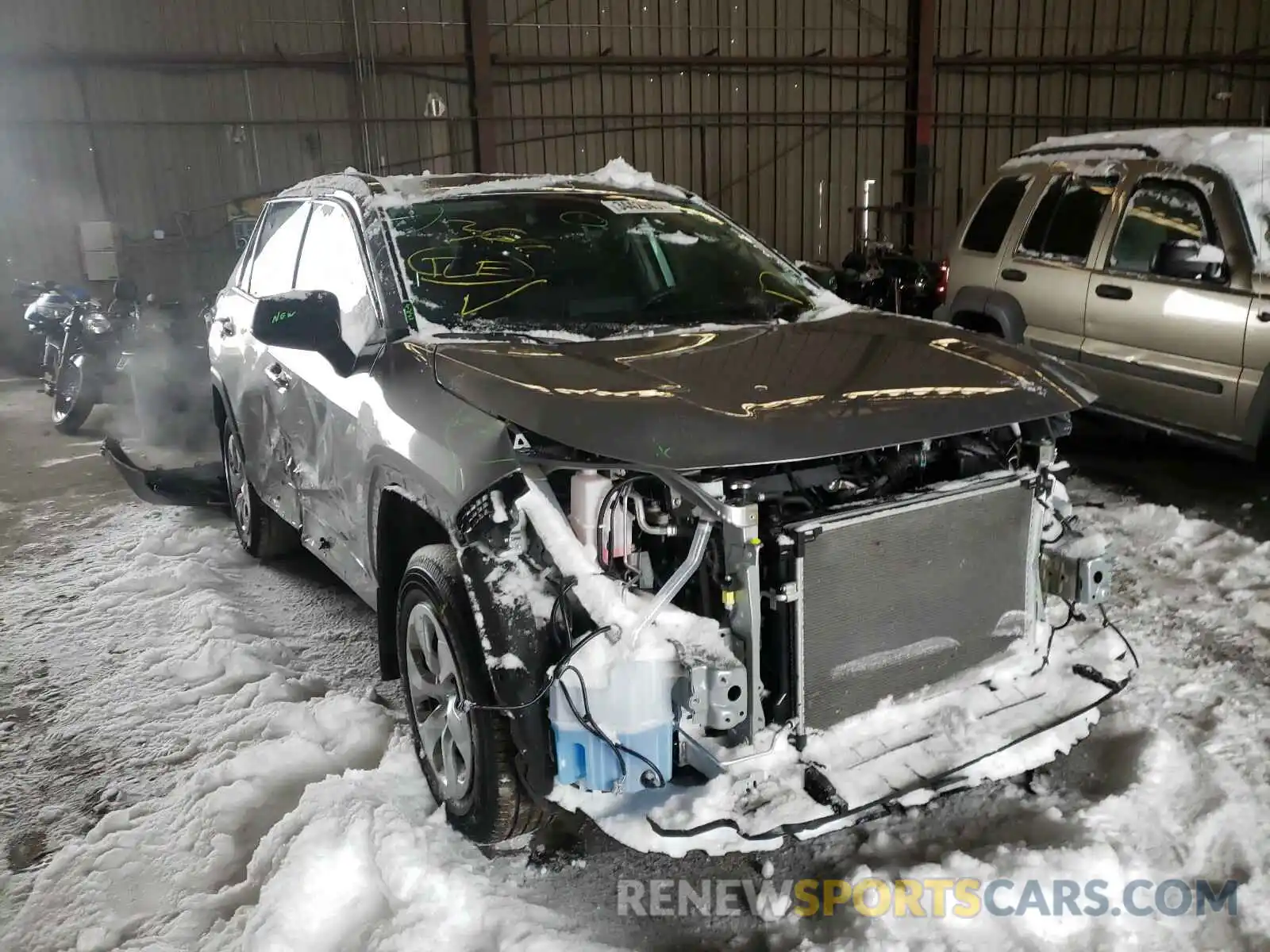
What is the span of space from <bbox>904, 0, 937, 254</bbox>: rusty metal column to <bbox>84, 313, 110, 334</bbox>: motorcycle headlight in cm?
972

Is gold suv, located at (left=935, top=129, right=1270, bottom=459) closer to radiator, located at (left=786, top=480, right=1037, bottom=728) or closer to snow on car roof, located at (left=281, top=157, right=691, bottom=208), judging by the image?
snow on car roof, located at (left=281, top=157, right=691, bottom=208)

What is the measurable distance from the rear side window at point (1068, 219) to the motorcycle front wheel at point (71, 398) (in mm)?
7645

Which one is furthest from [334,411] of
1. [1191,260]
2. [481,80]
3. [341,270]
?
[481,80]

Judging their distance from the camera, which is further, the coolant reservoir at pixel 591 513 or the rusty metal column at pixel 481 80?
the rusty metal column at pixel 481 80

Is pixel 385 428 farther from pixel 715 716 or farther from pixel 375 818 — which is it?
pixel 715 716

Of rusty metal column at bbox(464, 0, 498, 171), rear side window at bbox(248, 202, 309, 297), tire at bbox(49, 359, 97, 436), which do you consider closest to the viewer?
rear side window at bbox(248, 202, 309, 297)

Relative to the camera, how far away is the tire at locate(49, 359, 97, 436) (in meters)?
8.76

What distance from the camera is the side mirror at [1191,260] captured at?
5312 millimetres

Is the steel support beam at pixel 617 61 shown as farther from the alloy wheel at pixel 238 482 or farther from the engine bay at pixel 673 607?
the engine bay at pixel 673 607

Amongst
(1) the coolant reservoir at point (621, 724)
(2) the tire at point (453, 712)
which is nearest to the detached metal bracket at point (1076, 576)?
(1) the coolant reservoir at point (621, 724)

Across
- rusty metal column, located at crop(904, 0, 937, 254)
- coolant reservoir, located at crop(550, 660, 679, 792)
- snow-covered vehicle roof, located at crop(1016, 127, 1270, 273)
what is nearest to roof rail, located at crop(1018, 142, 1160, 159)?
snow-covered vehicle roof, located at crop(1016, 127, 1270, 273)

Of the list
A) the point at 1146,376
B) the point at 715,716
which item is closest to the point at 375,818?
the point at 715,716

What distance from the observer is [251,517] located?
523 cm

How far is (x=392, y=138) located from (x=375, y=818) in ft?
36.4
